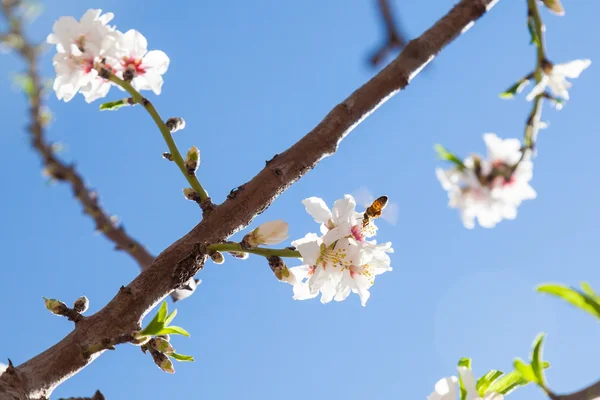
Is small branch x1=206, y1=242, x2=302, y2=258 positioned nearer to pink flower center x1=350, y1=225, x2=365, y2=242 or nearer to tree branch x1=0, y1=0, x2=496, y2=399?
tree branch x1=0, y1=0, x2=496, y2=399

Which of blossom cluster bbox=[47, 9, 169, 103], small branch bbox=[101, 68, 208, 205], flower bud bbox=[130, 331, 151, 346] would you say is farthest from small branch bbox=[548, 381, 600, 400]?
blossom cluster bbox=[47, 9, 169, 103]

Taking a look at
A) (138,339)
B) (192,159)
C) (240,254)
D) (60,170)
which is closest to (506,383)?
(240,254)

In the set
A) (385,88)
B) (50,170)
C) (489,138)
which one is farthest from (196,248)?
(50,170)

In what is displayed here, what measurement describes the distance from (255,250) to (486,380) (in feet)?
2.86

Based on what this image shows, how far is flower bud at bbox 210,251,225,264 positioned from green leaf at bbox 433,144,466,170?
2.46 feet

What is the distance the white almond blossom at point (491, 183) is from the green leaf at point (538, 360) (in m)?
0.36

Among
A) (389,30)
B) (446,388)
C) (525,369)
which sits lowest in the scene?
(525,369)

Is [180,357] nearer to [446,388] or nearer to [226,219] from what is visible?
[226,219]

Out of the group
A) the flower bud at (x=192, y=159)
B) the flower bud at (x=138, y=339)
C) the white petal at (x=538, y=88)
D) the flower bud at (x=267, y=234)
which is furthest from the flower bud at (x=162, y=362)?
the white petal at (x=538, y=88)

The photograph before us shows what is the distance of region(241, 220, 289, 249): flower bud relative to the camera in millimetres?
1914

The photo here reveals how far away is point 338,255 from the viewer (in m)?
2.07

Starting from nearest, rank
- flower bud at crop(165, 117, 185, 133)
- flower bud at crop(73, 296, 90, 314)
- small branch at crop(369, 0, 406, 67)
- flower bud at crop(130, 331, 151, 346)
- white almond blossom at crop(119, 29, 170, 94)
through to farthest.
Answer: small branch at crop(369, 0, 406, 67) < flower bud at crop(130, 331, 151, 346) < flower bud at crop(73, 296, 90, 314) < flower bud at crop(165, 117, 185, 133) < white almond blossom at crop(119, 29, 170, 94)

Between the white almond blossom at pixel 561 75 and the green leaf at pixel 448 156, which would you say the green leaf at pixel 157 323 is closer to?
the green leaf at pixel 448 156

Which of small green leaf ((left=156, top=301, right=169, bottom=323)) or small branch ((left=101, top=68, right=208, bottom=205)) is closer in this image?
small green leaf ((left=156, top=301, right=169, bottom=323))
